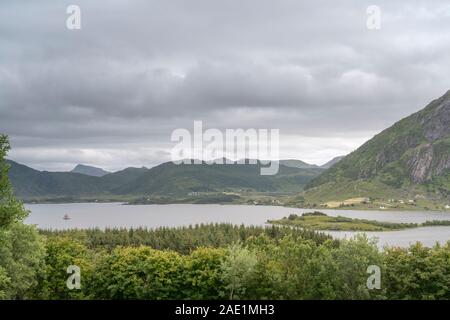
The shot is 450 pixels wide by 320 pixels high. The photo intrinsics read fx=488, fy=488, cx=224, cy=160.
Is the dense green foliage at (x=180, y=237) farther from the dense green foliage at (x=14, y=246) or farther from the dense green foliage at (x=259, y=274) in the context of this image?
the dense green foliage at (x=14, y=246)

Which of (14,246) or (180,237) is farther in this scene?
(180,237)

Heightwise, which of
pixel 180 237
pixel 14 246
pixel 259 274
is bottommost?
pixel 180 237

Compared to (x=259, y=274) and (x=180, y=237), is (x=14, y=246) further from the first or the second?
(x=180, y=237)

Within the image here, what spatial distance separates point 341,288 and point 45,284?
45303mm

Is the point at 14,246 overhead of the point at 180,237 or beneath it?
overhead

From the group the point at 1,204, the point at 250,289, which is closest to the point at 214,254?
the point at 250,289

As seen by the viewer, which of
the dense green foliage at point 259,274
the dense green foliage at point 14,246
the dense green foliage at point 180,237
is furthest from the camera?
the dense green foliage at point 180,237

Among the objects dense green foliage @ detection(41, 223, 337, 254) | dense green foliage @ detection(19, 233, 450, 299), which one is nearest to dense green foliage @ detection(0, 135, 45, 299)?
dense green foliage @ detection(19, 233, 450, 299)

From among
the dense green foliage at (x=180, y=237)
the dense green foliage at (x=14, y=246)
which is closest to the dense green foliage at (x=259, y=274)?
the dense green foliage at (x=14, y=246)

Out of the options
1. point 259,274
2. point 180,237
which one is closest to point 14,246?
point 259,274

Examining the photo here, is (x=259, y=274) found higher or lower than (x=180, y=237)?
higher

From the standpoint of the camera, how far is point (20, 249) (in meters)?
68.2

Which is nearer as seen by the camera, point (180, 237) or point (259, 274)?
point (259, 274)
